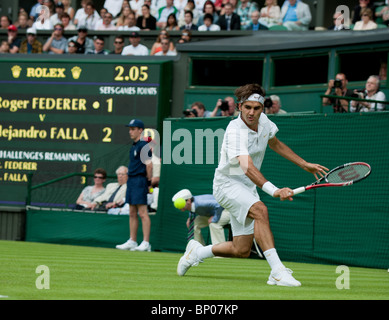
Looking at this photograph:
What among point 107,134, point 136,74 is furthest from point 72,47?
point 107,134

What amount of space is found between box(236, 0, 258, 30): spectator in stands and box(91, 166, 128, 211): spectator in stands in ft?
16.4

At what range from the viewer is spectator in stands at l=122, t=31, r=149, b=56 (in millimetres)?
18422

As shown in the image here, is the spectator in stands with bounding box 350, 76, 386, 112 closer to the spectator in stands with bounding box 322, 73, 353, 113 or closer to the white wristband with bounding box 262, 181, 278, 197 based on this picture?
the spectator in stands with bounding box 322, 73, 353, 113

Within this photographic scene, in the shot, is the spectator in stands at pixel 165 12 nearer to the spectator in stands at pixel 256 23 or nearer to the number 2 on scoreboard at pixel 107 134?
the spectator in stands at pixel 256 23

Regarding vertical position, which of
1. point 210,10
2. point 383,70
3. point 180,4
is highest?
point 180,4

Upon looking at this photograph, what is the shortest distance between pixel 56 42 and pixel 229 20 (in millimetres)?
4306

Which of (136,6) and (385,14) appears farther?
(136,6)

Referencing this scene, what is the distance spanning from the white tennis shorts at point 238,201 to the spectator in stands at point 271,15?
11685 mm

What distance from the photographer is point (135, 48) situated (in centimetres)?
1855

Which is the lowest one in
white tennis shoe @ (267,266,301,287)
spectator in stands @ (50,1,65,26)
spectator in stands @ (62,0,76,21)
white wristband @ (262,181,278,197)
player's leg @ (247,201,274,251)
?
white tennis shoe @ (267,266,301,287)

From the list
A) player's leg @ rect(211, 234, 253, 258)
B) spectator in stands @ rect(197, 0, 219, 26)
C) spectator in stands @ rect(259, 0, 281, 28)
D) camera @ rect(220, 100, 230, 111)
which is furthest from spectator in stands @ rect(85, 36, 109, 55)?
player's leg @ rect(211, 234, 253, 258)

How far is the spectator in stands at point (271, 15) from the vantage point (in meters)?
19.0

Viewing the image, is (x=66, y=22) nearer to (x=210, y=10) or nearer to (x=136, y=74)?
(x=210, y=10)
